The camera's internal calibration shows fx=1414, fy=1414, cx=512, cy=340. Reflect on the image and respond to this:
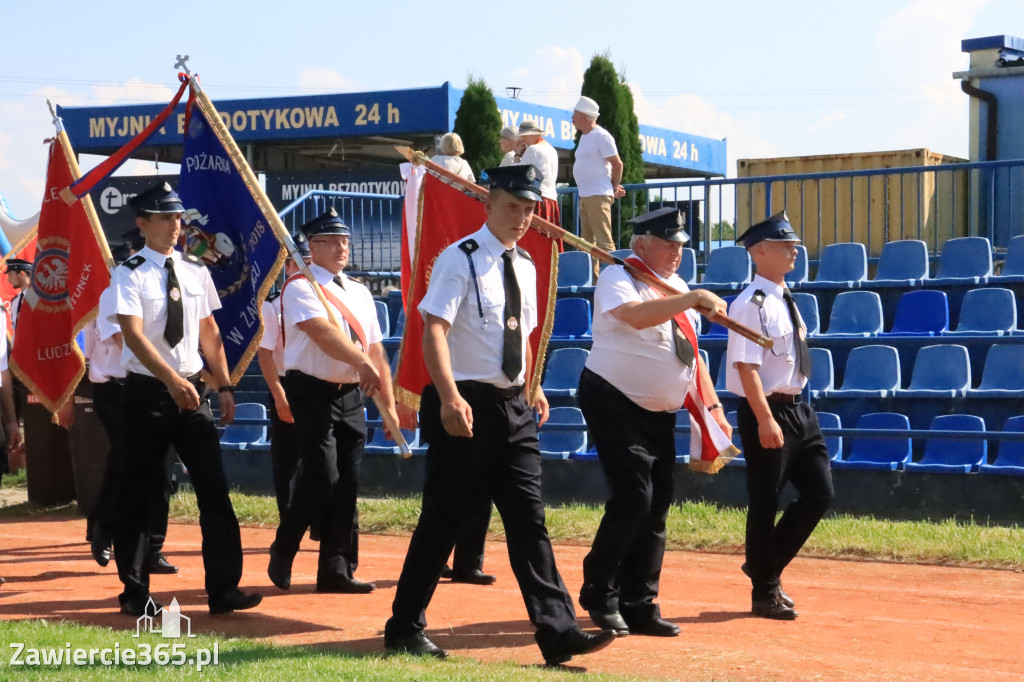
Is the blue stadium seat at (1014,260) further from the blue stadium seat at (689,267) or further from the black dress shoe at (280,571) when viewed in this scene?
the black dress shoe at (280,571)

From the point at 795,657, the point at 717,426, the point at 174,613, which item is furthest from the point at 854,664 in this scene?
the point at 174,613

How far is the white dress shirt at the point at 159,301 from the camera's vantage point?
24.4ft

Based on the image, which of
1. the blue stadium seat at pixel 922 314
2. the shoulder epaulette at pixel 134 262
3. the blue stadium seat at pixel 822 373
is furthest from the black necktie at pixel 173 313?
the blue stadium seat at pixel 922 314

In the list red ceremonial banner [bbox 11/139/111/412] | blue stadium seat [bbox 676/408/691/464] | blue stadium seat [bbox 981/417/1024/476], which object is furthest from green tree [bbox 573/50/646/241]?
red ceremonial banner [bbox 11/139/111/412]

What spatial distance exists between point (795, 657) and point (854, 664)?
0.96 feet

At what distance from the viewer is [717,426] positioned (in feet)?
24.5

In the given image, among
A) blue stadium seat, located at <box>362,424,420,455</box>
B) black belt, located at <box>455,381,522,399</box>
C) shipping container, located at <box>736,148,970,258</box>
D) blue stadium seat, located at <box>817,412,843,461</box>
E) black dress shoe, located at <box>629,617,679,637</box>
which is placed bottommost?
black dress shoe, located at <box>629,617,679,637</box>

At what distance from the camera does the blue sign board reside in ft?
→ 96.7

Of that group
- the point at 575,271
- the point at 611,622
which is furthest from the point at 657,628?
the point at 575,271

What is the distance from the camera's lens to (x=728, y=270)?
15281mm

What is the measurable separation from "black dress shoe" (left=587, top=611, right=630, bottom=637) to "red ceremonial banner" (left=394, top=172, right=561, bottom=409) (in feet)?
4.59

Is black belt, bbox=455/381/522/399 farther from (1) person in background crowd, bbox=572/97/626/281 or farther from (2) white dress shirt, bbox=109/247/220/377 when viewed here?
(1) person in background crowd, bbox=572/97/626/281

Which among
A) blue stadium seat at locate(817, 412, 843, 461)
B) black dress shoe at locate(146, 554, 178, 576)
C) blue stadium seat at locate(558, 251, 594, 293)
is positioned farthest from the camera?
blue stadium seat at locate(558, 251, 594, 293)

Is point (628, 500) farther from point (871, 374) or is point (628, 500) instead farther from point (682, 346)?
point (871, 374)
